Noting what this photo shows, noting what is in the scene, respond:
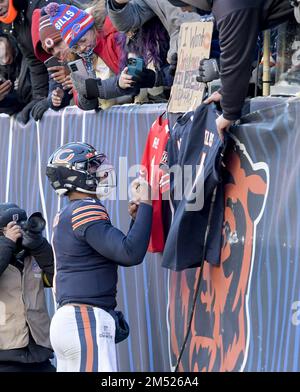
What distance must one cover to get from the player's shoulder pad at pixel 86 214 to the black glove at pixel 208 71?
89 cm

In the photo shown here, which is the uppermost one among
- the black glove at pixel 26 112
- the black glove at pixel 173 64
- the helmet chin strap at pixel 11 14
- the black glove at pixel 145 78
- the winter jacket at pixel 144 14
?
the helmet chin strap at pixel 11 14

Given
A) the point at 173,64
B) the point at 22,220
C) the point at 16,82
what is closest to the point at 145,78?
the point at 173,64

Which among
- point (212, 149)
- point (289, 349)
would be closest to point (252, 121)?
point (212, 149)

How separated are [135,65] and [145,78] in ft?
0.43

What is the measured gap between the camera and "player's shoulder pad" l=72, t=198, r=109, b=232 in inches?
223

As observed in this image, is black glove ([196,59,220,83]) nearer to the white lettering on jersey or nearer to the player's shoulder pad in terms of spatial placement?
the white lettering on jersey

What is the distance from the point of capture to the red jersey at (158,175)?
618 cm

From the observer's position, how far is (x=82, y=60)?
770 centimetres

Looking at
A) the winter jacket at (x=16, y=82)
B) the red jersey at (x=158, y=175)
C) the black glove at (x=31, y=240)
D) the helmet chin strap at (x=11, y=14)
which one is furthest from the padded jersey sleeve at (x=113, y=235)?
the winter jacket at (x=16, y=82)

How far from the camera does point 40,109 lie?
8836mm

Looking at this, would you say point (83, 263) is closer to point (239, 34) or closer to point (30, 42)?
point (239, 34)

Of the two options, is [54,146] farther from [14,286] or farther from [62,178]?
[62,178]

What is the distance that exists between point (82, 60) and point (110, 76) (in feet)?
1.10

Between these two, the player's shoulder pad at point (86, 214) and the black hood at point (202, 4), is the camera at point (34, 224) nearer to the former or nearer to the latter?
the player's shoulder pad at point (86, 214)
